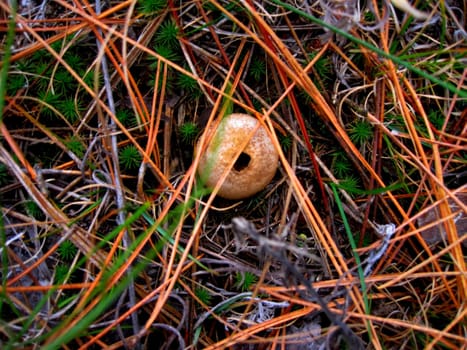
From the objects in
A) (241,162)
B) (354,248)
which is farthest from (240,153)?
(354,248)

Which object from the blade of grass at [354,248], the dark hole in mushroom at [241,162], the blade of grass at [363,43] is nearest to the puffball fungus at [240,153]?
the dark hole in mushroom at [241,162]

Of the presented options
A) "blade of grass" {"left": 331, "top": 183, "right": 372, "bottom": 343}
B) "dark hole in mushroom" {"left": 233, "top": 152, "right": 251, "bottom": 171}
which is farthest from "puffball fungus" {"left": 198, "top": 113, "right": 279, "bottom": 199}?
"blade of grass" {"left": 331, "top": 183, "right": 372, "bottom": 343}

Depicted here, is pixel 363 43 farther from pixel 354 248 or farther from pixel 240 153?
pixel 354 248

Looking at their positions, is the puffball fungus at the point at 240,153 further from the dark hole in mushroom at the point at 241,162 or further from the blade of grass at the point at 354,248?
the blade of grass at the point at 354,248

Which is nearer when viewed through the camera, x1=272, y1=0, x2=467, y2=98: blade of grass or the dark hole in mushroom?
x1=272, y1=0, x2=467, y2=98: blade of grass

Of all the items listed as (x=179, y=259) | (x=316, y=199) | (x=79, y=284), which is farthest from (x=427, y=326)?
(x=79, y=284)

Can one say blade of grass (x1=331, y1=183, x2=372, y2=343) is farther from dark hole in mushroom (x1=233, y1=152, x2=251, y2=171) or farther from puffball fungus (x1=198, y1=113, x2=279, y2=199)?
dark hole in mushroom (x1=233, y1=152, x2=251, y2=171)
